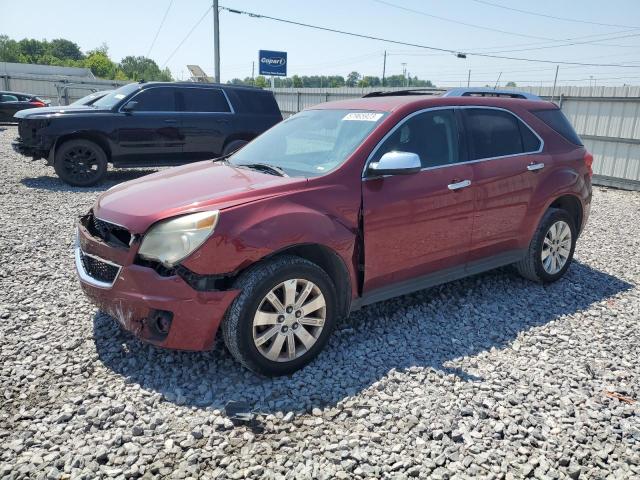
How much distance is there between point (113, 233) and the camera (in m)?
3.36

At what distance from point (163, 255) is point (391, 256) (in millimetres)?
1629

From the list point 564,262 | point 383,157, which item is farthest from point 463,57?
point 383,157

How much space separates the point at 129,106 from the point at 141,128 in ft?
1.43

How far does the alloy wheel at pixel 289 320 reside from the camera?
317 centimetres

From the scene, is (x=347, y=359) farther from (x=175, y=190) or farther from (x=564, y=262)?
(x=564, y=262)

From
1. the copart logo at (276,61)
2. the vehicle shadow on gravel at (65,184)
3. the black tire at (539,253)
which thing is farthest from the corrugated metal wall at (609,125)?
the copart logo at (276,61)

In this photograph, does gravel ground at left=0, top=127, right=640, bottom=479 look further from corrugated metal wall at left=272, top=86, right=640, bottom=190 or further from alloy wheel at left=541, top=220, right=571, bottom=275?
corrugated metal wall at left=272, top=86, right=640, bottom=190

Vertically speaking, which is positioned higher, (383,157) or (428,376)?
(383,157)

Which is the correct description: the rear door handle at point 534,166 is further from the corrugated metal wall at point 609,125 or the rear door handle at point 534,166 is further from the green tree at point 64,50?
the green tree at point 64,50

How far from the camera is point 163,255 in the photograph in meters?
3.02

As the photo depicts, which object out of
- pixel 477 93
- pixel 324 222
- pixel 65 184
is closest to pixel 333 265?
pixel 324 222

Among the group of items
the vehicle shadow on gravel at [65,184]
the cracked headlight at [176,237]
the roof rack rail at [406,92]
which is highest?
the roof rack rail at [406,92]

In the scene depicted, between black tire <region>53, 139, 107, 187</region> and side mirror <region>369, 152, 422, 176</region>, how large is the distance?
7.46 metres

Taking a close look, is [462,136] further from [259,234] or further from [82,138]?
[82,138]
